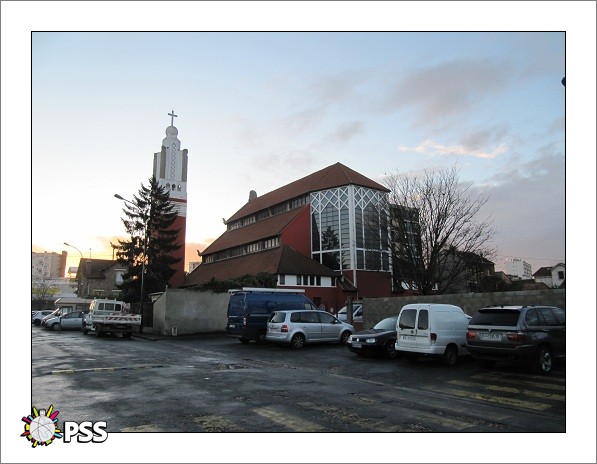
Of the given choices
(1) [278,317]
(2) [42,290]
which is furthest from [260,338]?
(2) [42,290]

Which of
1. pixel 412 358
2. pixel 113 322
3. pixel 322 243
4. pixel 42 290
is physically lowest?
pixel 42 290

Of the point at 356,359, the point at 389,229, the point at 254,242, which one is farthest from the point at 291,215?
the point at 356,359

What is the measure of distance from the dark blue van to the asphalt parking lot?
243 inches

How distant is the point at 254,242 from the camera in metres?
54.2

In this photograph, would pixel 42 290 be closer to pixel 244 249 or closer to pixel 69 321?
pixel 244 249

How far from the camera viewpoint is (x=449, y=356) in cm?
1397

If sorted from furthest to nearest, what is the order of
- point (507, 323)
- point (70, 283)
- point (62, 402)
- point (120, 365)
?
point (70, 283), point (120, 365), point (507, 323), point (62, 402)

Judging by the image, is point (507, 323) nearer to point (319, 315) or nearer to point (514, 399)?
point (514, 399)

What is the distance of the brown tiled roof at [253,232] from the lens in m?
51.5

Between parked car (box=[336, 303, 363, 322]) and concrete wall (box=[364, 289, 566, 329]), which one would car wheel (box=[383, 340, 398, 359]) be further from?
parked car (box=[336, 303, 363, 322])

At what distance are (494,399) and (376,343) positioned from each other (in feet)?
22.5

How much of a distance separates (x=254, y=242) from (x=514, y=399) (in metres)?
46.2

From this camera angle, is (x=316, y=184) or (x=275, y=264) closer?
(x=275, y=264)

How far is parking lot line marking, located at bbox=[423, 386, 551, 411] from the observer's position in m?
8.29
